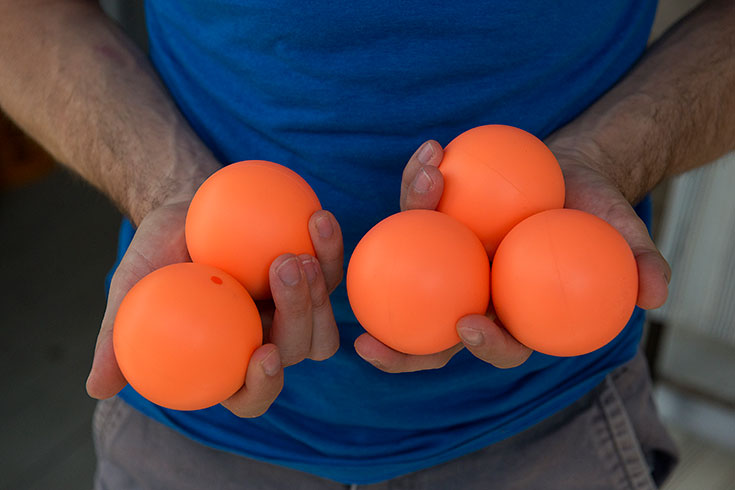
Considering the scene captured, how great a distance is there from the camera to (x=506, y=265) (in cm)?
76

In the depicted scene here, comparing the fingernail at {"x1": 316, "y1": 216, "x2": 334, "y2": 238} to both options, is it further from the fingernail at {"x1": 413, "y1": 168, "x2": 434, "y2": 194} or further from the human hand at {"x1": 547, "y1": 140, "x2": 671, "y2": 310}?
the human hand at {"x1": 547, "y1": 140, "x2": 671, "y2": 310}

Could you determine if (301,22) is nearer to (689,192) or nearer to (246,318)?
(246,318)

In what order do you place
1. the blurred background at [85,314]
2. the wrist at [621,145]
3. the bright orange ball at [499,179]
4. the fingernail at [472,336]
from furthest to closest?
the blurred background at [85,314]
the wrist at [621,145]
the bright orange ball at [499,179]
the fingernail at [472,336]

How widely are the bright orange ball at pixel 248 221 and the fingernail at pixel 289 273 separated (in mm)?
104

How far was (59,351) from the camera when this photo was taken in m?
2.59

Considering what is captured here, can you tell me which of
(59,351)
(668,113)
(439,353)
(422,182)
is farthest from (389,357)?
(59,351)

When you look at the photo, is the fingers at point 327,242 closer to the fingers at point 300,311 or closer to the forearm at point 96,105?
the fingers at point 300,311

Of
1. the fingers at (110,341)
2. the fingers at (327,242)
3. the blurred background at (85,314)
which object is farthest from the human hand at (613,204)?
the blurred background at (85,314)

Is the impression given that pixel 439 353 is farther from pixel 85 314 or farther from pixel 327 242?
pixel 85 314

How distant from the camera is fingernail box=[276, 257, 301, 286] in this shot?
70 centimetres

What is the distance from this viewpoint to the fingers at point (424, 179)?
785mm

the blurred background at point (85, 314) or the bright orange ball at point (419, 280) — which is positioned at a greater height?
the bright orange ball at point (419, 280)

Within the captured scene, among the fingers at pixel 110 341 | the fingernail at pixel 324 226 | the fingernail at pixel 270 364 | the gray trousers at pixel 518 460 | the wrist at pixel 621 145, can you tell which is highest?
the wrist at pixel 621 145

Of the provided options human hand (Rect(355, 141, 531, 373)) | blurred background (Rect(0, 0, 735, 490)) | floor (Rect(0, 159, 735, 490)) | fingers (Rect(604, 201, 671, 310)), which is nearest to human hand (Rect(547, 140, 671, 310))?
fingers (Rect(604, 201, 671, 310))
